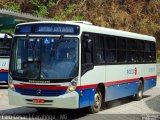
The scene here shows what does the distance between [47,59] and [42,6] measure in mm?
34281

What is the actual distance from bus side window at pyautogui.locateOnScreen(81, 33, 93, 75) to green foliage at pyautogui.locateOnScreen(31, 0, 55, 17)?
32.4m

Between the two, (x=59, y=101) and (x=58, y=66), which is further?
(x=58, y=66)

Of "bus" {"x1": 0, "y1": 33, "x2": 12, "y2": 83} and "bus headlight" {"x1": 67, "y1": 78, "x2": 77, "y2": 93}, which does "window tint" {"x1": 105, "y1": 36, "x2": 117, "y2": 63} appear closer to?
"bus headlight" {"x1": 67, "y1": 78, "x2": 77, "y2": 93}

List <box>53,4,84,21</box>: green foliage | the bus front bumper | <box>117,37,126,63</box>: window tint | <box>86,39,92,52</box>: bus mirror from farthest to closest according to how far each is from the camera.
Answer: <box>53,4,84,21</box>: green foliage, <box>117,37,126,63</box>: window tint, <box>86,39,92,52</box>: bus mirror, the bus front bumper

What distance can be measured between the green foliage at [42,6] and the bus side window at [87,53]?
3236cm

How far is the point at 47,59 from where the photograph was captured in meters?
14.2

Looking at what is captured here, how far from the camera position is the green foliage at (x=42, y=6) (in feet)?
155

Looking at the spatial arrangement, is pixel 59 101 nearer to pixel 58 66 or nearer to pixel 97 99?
pixel 58 66

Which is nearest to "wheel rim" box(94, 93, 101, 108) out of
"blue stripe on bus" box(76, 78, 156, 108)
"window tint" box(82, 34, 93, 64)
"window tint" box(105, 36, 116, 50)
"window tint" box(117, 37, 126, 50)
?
"blue stripe on bus" box(76, 78, 156, 108)

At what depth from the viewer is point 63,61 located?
46.2 feet

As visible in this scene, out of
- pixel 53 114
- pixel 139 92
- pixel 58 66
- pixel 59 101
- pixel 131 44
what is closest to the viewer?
pixel 59 101

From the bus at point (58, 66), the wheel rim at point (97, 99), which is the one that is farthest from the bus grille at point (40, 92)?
the wheel rim at point (97, 99)

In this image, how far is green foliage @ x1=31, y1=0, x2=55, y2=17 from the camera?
47312 mm

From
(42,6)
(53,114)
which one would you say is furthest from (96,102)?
(42,6)
